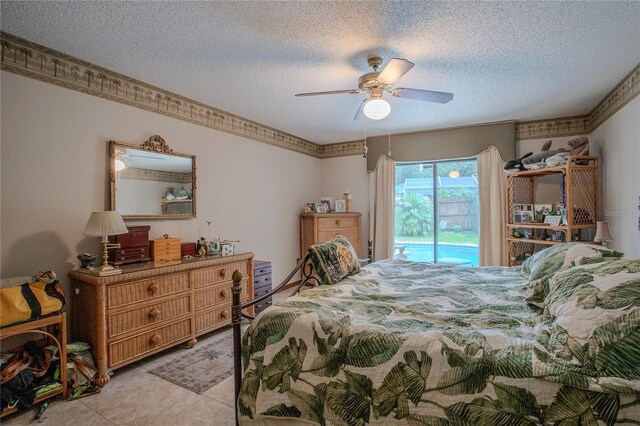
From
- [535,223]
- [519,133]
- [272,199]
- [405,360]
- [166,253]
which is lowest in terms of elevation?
[405,360]

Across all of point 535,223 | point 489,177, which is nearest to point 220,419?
point 535,223

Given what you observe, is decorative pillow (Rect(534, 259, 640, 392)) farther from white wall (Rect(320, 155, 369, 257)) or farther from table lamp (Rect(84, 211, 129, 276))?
white wall (Rect(320, 155, 369, 257))

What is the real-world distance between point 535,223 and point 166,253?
14.1 ft

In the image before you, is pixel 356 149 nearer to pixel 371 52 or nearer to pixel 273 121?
pixel 273 121

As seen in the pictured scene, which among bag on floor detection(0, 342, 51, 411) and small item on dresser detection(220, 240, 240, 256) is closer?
bag on floor detection(0, 342, 51, 411)

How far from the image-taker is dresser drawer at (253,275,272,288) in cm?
392

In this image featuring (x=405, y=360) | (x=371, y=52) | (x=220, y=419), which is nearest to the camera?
(x=405, y=360)

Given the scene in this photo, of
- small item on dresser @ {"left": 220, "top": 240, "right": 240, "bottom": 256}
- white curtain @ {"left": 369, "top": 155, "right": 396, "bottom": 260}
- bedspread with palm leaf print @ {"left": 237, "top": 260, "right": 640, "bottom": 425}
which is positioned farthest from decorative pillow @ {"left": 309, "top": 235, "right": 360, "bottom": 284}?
white curtain @ {"left": 369, "top": 155, "right": 396, "bottom": 260}

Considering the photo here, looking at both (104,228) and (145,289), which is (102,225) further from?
(145,289)

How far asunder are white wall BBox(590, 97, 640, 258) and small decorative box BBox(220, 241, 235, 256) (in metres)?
3.94

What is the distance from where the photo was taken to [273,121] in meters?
4.44

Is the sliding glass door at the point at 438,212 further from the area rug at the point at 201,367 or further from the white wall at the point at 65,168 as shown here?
the area rug at the point at 201,367

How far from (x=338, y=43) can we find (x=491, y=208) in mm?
3501

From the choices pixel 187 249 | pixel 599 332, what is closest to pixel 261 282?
pixel 187 249
